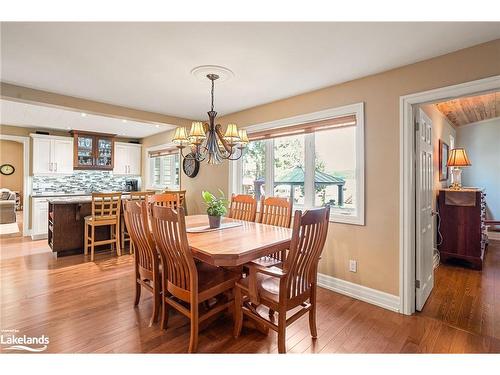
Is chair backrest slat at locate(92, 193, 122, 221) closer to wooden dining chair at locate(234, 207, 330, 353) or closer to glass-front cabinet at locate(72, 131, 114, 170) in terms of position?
glass-front cabinet at locate(72, 131, 114, 170)

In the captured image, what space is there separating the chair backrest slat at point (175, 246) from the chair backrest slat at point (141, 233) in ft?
0.58

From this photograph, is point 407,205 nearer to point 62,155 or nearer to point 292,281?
point 292,281

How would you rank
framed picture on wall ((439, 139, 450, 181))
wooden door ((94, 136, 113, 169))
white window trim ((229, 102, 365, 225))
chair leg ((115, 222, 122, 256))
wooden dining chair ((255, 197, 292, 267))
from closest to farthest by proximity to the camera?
white window trim ((229, 102, 365, 225)), wooden dining chair ((255, 197, 292, 267)), framed picture on wall ((439, 139, 450, 181)), chair leg ((115, 222, 122, 256)), wooden door ((94, 136, 113, 169))

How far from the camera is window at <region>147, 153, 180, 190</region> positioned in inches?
220

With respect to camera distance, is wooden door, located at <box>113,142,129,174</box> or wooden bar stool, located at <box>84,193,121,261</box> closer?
wooden bar stool, located at <box>84,193,121,261</box>

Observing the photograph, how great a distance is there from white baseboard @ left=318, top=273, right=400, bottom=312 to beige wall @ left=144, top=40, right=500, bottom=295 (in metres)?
0.05

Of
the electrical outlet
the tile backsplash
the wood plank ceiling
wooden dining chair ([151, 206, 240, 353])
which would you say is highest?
the wood plank ceiling

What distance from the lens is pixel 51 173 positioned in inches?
219

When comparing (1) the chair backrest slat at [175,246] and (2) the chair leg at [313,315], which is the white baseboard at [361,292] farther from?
(1) the chair backrest slat at [175,246]

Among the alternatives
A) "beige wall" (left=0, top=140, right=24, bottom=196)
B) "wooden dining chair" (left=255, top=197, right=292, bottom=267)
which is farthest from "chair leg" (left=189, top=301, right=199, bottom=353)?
"beige wall" (left=0, top=140, right=24, bottom=196)

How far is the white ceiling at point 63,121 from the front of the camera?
4.07 metres

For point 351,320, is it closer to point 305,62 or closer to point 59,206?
point 305,62

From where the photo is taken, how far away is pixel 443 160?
3938 millimetres
